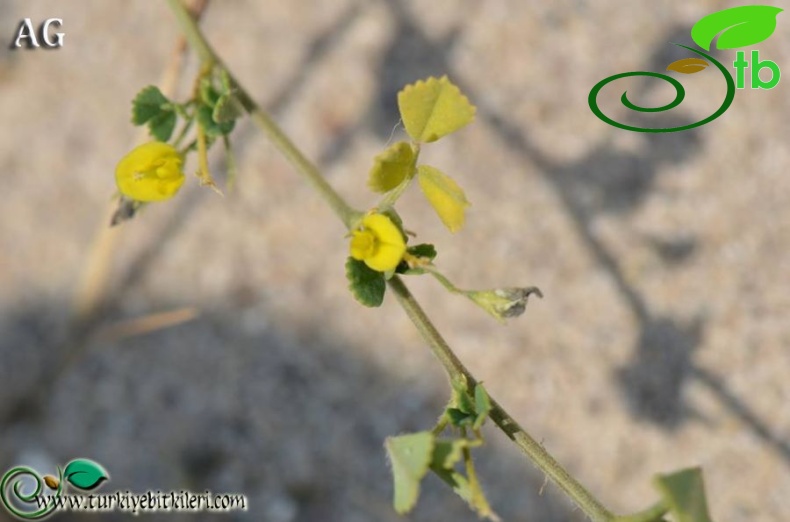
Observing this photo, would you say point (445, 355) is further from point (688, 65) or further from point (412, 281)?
point (688, 65)

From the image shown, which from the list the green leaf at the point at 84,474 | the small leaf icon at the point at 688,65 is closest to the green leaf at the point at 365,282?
the green leaf at the point at 84,474

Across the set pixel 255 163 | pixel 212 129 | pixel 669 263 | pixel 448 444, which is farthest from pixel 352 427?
pixel 448 444

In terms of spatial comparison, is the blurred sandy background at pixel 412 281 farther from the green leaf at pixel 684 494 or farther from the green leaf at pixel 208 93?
the green leaf at pixel 684 494

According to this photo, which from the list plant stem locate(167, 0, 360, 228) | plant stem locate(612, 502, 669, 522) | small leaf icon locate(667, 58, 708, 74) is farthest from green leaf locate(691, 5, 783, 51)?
plant stem locate(612, 502, 669, 522)

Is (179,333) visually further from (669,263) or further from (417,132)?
(417,132)

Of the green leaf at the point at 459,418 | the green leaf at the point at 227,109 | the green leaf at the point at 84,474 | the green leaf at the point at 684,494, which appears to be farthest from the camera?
the green leaf at the point at 84,474

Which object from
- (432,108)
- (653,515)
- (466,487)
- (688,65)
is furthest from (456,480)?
(688,65)
